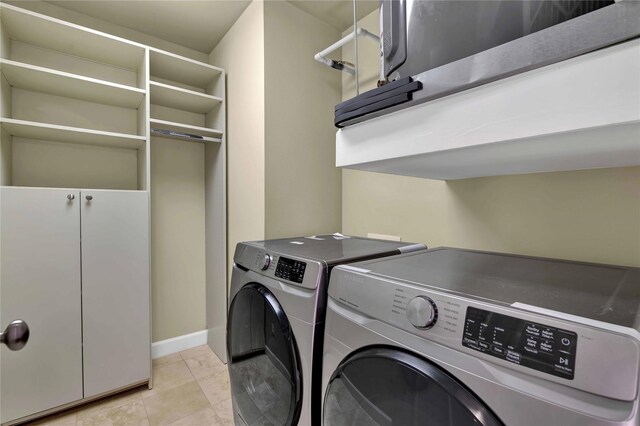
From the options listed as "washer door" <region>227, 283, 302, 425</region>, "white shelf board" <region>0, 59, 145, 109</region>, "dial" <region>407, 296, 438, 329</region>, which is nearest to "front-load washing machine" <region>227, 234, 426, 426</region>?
"washer door" <region>227, 283, 302, 425</region>

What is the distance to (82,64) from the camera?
2066mm

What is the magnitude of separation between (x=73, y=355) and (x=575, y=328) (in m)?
2.38

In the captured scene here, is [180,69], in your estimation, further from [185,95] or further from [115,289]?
[115,289]

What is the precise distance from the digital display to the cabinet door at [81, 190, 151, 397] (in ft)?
4.41

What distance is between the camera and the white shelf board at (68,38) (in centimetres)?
163

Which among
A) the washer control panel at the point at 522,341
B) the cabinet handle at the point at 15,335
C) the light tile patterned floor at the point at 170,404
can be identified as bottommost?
the light tile patterned floor at the point at 170,404

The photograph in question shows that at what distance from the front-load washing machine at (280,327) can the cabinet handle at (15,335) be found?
64 cm

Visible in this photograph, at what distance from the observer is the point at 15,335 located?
546 mm

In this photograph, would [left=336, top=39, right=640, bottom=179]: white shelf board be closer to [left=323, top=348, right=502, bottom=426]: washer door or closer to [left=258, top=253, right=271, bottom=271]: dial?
[left=323, top=348, right=502, bottom=426]: washer door

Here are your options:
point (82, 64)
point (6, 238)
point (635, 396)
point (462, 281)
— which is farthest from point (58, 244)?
point (635, 396)

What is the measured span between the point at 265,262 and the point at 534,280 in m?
0.89

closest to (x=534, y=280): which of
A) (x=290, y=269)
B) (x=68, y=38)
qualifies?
(x=290, y=269)

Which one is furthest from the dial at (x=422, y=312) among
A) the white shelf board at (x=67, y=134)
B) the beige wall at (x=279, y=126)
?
the white shelf board at (x=67, y=134)

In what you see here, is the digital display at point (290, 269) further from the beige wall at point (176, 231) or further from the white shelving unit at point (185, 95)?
the beige wall at point (176, 231)
